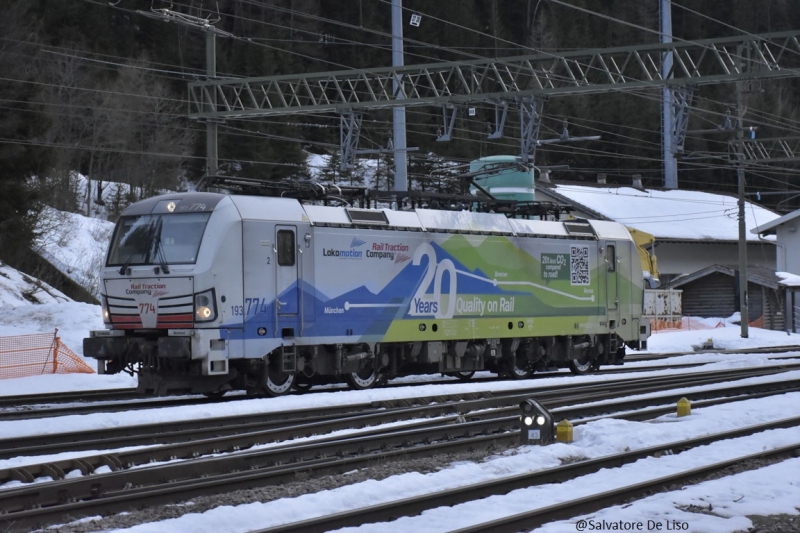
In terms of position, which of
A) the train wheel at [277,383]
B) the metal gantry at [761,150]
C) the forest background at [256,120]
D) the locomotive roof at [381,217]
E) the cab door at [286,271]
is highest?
the forest background at [256,120]

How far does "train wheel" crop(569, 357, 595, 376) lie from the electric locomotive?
44 millimetres

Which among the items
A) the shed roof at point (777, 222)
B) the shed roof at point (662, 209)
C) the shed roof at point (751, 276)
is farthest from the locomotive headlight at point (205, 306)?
the shed roof at point (777, 222)

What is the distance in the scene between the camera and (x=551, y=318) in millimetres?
24781

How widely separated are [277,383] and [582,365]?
10272 millimetres

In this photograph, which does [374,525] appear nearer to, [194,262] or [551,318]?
[194,262]

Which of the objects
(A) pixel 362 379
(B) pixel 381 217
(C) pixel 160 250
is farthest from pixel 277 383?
(B) pixel 381 217

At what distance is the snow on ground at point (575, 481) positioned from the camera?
8.77 meters

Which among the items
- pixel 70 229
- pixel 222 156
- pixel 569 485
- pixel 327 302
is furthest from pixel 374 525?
pixel 222 156

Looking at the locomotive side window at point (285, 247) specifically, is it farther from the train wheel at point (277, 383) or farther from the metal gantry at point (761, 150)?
the metal gantry at point (761, 150)

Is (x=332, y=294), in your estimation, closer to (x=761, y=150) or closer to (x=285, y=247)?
(x=285, y=247)

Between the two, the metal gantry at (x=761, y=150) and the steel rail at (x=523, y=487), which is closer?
the steel rail at (x=523, y=487)

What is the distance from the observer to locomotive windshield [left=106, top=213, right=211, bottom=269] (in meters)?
17.9

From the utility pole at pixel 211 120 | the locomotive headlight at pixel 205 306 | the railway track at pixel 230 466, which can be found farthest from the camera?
the utility pole at pixel 211 120

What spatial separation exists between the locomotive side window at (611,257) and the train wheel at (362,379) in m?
8.40
